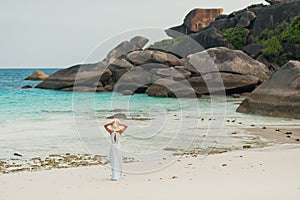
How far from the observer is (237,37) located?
4469 cm

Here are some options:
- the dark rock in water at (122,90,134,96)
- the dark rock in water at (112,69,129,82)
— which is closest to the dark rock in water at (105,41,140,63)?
the dark rock in water at (112,69,129,82)

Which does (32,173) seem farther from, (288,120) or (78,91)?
(78,91)

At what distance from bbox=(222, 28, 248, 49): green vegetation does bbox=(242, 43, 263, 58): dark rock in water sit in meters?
2.03

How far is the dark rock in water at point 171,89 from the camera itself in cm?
3020

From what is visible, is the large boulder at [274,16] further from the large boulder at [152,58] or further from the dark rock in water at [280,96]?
the dark rock in water at [280,96]

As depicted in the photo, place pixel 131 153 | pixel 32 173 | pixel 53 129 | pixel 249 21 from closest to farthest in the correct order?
1. pixel 32 173
2. pixel 131 153
3. pixel 53 129
4. pixel 249 21

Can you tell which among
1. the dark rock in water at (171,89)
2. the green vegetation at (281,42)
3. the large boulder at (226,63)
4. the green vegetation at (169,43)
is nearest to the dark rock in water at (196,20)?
the green vegetation at (169,43)

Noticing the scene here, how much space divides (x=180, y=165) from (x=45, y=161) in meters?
2.90

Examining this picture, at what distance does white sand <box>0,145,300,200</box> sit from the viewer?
655 centimetres

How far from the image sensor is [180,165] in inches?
355

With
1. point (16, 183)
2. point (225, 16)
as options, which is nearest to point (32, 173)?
point (16, 183)

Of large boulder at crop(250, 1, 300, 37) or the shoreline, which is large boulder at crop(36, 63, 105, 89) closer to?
large boulder at crop(250, 1, 300, 37)

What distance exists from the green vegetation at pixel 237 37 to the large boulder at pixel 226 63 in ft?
46.8

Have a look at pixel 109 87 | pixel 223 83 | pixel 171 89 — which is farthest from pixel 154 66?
pixel 223 83
